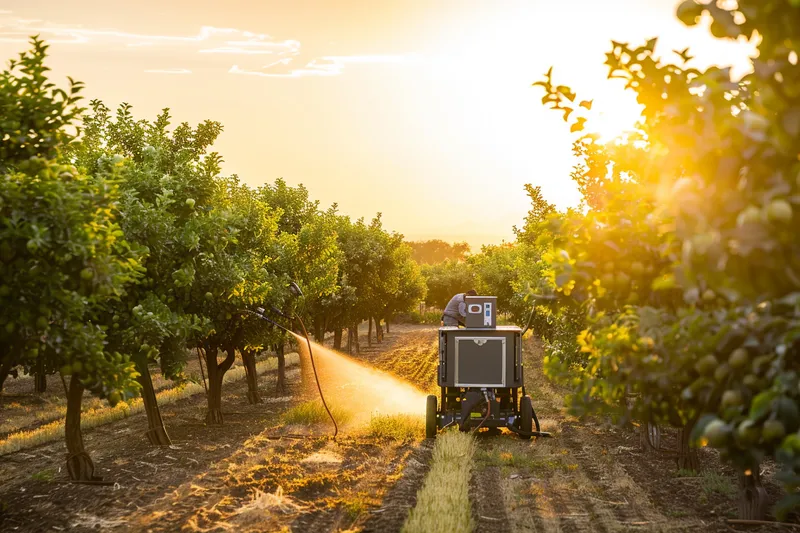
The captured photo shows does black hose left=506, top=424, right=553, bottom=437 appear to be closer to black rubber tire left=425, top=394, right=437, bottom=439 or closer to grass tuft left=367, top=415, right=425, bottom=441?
black rubber tire left=425, top=394, right=437, bottom=439

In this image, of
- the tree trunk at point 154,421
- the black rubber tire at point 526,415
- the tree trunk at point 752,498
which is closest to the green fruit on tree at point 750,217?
the tree trunk at point 752,498

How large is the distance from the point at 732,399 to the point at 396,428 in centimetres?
1463

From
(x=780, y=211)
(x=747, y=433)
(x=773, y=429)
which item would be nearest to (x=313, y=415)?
(x=747, y=433)

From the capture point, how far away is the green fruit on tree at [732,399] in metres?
4.44

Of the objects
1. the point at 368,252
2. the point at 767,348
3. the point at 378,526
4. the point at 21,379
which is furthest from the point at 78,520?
the point at 368,252

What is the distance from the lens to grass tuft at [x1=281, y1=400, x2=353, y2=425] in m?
20.4

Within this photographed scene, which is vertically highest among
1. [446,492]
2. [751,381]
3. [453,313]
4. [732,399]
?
[453,313]

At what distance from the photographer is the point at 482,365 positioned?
17062mm

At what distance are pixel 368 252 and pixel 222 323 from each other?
24297 millimetres

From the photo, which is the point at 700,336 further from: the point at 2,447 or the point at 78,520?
the point at 2,447

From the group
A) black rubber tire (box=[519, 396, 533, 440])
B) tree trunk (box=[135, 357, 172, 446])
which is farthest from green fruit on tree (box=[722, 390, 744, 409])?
tree trunk (box=[135, 357, 172, 446])

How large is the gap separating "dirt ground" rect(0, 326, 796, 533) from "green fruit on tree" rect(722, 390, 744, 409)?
6.75m

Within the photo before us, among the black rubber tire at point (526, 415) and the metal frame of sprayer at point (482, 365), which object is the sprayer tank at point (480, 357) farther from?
the black rubber tire at point (526, 415)

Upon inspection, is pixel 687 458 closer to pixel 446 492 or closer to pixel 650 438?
pixel 650 438
